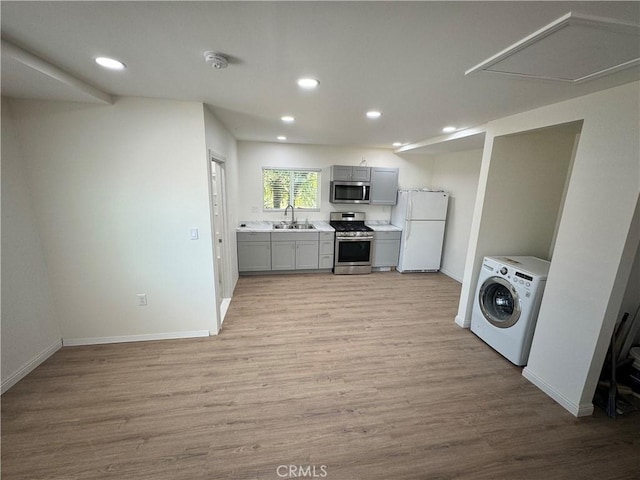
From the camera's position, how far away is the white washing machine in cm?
238

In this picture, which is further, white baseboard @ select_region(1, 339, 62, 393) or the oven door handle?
the oven door handle

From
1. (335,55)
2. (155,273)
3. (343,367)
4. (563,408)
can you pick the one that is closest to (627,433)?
(563,408)

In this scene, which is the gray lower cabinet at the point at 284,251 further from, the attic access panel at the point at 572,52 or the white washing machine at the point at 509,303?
the attic access panel at the point at 572,52

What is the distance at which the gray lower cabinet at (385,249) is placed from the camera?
5.06 m

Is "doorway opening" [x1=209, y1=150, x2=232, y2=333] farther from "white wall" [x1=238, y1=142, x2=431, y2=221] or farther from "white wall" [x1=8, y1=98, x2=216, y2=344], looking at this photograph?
"white wall" [x1=238, y1=142, x2=431, y2=221]

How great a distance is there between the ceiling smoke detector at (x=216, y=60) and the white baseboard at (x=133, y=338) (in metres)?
2.59

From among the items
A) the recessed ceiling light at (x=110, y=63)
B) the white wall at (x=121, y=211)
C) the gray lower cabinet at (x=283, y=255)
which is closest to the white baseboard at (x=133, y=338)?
the white wall at (x=121, y=211)

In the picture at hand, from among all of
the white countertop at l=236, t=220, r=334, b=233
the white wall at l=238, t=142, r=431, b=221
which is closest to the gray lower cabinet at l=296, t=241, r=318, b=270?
the white countertop at l=236, t=220, r=334, b=233

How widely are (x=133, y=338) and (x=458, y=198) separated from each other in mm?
5431

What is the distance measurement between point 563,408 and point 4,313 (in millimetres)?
4616

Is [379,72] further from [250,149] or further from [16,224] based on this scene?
[250,149]

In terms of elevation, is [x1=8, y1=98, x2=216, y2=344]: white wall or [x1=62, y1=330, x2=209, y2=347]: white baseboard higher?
[x1=8, y1=98, x2=216, y2=344]: white wall

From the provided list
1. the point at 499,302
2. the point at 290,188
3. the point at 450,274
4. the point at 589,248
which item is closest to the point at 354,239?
the point at 290,188

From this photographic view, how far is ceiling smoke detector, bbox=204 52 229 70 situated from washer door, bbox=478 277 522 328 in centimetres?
310
